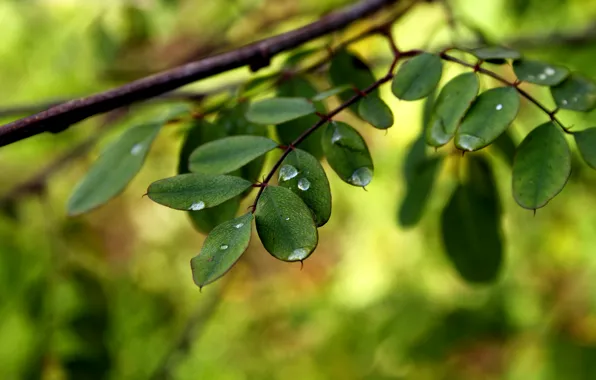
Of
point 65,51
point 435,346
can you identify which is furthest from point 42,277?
point 435,346

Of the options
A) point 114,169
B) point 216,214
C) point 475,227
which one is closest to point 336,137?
point 216,214

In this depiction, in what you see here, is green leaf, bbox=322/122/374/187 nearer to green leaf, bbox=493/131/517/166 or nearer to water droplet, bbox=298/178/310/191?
water droplet, bbox=298/178/310/191

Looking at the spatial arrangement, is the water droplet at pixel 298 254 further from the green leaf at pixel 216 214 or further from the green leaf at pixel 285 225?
the green leaf at pixel 216 214

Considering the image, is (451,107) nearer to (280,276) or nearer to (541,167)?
(541,167)

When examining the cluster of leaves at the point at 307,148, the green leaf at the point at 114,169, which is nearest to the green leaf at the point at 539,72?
the cluster of leaves at the point at 307,148

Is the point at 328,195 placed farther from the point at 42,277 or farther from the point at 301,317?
the point at 301,317

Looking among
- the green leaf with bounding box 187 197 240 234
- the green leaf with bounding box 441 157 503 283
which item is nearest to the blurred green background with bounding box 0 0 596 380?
the green leaf with bounding box 441 157 503 283
